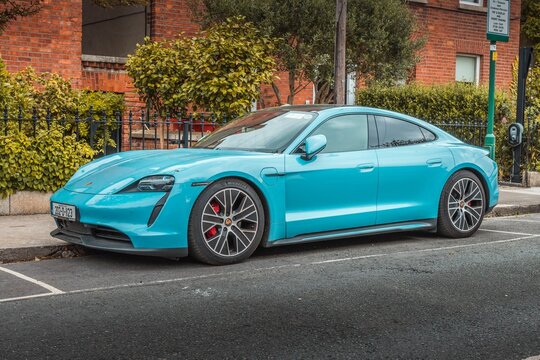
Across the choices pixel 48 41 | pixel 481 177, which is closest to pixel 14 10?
pixel 48 41

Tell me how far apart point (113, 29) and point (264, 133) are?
1338cm

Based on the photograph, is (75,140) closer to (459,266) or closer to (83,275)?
(83,275)

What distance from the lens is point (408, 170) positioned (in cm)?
812

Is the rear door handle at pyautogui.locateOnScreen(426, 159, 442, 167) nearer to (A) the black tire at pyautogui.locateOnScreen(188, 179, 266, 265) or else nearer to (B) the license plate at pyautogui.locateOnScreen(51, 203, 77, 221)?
(A) the black tire at pyautogui.locateOnScreen(188, 179, 266, 265)

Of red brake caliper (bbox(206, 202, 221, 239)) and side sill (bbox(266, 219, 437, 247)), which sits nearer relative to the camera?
red brake caliper (bbox(206, 202, 221, 239))

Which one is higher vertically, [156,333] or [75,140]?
[75,140]

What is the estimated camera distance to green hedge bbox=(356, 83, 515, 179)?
15078mm

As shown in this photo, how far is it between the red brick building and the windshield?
8.49m

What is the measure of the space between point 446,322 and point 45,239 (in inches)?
170

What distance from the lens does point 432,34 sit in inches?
829

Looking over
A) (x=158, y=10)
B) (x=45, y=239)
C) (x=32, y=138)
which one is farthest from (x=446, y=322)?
(x=158, y=10)

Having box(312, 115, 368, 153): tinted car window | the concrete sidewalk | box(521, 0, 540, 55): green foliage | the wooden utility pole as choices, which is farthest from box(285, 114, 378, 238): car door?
box(521, 0, 540, 55): green foliage

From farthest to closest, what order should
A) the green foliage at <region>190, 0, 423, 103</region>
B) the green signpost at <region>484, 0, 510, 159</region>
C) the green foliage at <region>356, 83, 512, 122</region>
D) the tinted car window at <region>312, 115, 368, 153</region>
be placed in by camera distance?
the green foliage at <region>356, 83, 512, 122</region> → the green foliage at <region>190, 0, 423, 103</region> → the green signpost at <region>484, 0, 510, 159</region> → the tinted car window at <region>312, 115, 368, 153</region>

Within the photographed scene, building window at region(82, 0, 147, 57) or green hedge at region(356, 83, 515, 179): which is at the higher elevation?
building window at region(82, 0, 147, 57)
